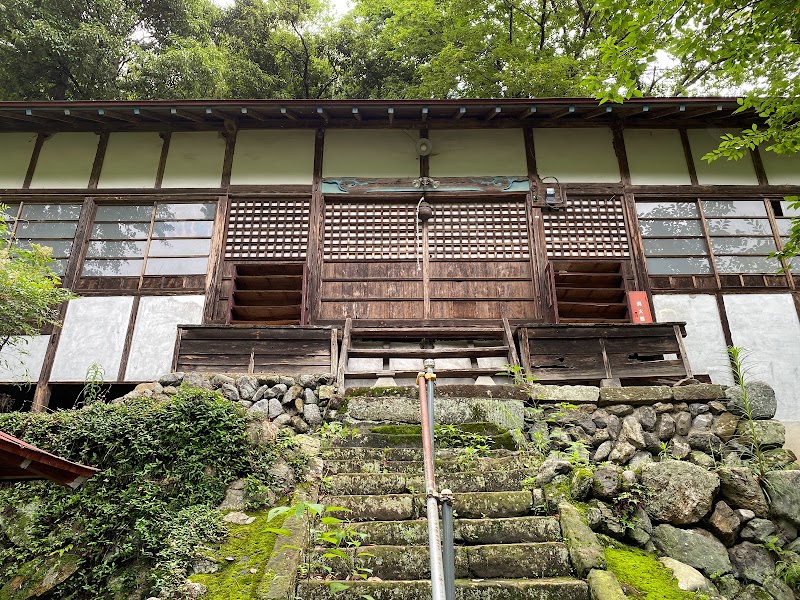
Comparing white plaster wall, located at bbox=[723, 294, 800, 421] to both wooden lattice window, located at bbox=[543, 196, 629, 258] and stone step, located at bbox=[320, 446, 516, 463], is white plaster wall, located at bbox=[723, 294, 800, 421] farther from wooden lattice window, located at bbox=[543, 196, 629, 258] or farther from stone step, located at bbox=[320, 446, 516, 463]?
stone step, located at bbox=[320, 446, 516, 463]

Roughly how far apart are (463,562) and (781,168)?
10.9 metres

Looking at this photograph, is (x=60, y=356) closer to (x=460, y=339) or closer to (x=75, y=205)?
(x=75, y=205)

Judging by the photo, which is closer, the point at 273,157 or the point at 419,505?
the point at 419,505

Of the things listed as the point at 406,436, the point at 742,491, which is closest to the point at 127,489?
the point at 406,436

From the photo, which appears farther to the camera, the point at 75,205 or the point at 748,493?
the point at 75,205

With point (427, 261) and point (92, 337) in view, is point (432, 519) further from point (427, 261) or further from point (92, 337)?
point (92, 337)

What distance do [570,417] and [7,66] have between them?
1645 cm

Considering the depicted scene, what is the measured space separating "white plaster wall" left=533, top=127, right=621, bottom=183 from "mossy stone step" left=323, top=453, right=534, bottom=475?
7005 millimetres

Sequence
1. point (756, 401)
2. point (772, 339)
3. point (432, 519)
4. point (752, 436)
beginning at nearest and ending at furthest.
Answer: point (432, 519), point (752, 436), point (756, 401), point (772, 339)

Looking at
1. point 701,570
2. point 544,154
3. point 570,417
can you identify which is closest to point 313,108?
point 544,154

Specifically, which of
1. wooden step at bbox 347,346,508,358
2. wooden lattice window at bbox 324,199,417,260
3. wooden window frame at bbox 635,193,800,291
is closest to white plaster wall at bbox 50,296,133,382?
wooden lattice window at bbox 324,199,417,260

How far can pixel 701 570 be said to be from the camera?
5.11 m

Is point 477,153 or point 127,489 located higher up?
point 477,153

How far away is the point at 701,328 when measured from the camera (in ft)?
33.0
